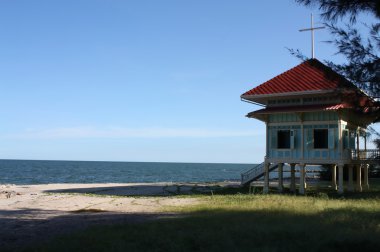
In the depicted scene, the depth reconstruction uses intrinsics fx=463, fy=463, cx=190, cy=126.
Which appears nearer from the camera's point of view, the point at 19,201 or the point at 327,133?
the point at 19,201

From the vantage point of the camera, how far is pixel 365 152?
28.9 m

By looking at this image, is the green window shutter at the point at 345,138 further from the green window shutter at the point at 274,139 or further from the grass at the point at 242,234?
the grass at the point at 242,234

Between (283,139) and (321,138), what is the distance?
238 centimetres

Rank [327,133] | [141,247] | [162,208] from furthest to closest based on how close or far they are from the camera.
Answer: [327,133] → [162,208] → [141,247]

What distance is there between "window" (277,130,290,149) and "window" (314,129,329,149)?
68.1 inches

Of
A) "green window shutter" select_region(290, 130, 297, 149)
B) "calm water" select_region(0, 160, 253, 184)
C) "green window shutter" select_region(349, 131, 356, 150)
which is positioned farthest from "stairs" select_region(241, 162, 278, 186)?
"calm water" select_region(0, 160, 253, 184)

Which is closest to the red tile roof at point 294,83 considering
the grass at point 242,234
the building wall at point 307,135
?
the building wall at point 307,135

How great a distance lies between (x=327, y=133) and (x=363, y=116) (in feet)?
48.9

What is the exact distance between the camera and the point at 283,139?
28.7 m

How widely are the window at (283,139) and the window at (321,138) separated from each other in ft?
5.68

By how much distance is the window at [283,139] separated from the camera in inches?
1123

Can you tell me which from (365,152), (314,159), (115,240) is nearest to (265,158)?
(314,159)

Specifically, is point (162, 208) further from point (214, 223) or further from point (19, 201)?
point (19, 201)

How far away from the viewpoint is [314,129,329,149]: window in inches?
1066
